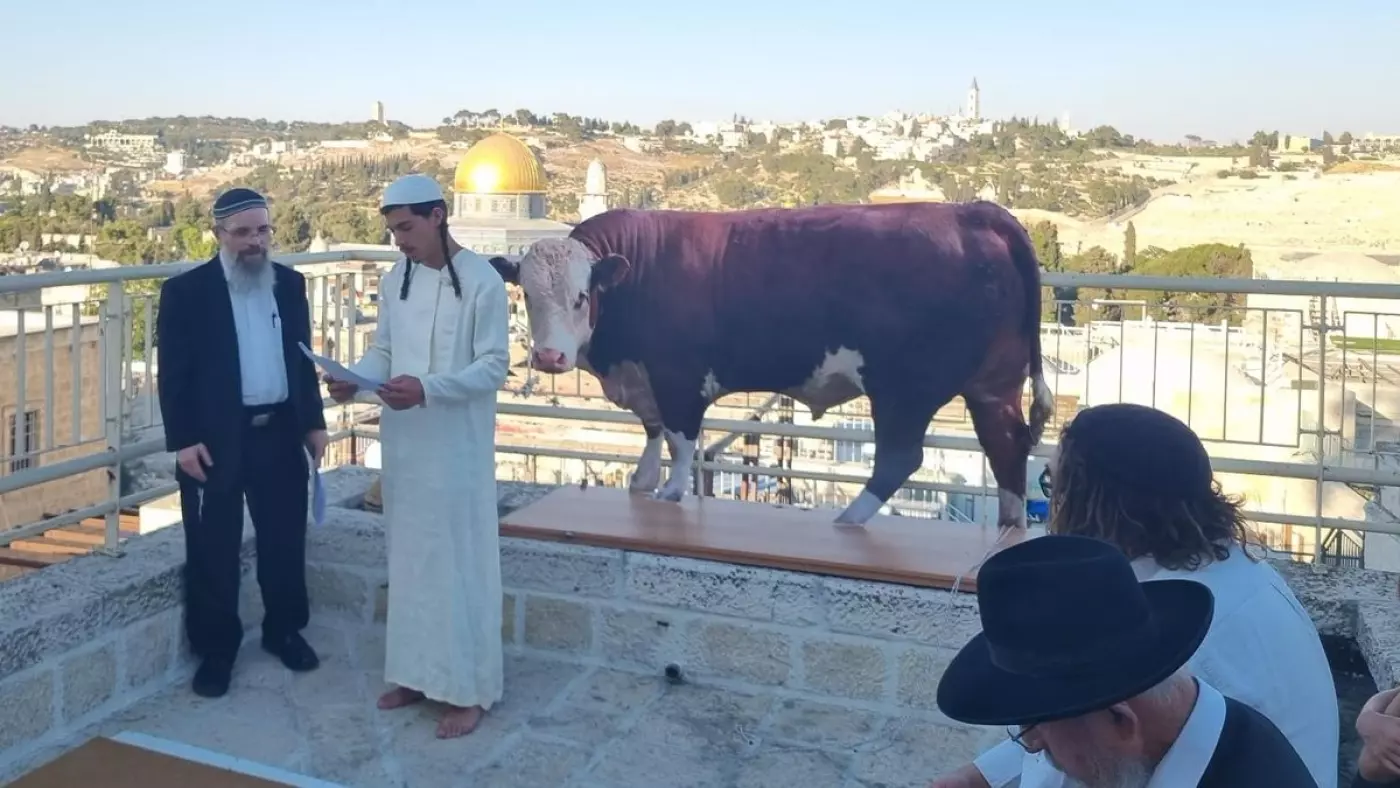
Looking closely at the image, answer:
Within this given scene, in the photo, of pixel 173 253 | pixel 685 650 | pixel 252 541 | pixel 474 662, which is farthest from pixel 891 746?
pixel 173 253

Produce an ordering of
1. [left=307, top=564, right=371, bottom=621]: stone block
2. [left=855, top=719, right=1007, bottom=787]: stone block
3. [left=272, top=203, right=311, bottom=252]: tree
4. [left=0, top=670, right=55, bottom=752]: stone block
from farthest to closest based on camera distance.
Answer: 1. [left=272, top=203, right=311, bottom=252]: tree
2. [left=307, top=564, right=371, bottom=621]: stone block
3. [left=855, top=719, right=1007, bottom=787]: stone block
4. [left=0, top=670, right=55, bottom=752]: stone block

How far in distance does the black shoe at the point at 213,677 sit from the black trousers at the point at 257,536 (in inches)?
1.0

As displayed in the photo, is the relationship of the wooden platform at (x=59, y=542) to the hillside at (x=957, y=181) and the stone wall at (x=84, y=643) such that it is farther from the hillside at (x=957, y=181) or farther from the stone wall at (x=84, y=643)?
the hillside at (x=957, y=181)

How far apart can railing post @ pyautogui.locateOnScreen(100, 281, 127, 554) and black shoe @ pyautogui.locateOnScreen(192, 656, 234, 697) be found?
539 mm

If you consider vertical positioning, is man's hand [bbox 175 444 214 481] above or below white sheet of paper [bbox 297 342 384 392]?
below

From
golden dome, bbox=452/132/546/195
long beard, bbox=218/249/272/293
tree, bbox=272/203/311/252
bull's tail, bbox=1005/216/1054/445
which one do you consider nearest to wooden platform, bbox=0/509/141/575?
long beard, bbox=218/249/272/293

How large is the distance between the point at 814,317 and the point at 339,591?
2.02 metres

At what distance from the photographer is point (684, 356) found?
4445 millimetres

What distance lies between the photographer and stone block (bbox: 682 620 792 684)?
408cm

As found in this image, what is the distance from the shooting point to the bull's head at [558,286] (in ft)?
14.4

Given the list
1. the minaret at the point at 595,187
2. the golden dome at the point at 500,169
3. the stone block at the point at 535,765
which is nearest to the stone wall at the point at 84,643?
the stone block at the point at 535,765

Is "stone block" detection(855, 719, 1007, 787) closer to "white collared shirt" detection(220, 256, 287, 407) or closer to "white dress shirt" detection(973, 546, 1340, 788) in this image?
"white dress shirt" detection(973, 546, 1340, 788)

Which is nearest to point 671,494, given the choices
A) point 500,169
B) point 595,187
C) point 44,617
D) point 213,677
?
point 213,677

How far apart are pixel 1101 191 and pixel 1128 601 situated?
72.3 meters
